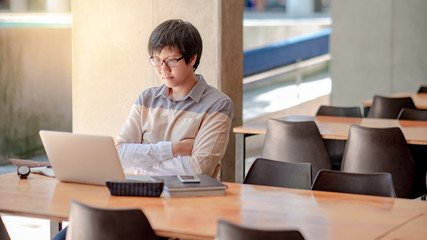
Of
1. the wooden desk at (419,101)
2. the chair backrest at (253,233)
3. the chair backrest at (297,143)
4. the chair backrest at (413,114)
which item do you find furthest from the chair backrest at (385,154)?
the chair backrest at (253,233)

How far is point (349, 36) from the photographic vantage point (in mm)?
10305

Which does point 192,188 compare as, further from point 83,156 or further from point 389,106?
point 389,106

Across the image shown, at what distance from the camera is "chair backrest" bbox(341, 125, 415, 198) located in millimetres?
4945

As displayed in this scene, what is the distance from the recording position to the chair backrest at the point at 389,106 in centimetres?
715

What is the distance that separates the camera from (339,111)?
260 inches

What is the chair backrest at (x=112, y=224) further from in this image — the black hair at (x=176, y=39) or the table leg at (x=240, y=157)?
the table leg at (x=240, y=157)

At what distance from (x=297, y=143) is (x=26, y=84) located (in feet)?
7.77

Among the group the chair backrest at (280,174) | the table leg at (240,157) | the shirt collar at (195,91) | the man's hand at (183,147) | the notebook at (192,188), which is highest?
the shirt collar at (195,91)

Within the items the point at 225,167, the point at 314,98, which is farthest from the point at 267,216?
the point at 314,98

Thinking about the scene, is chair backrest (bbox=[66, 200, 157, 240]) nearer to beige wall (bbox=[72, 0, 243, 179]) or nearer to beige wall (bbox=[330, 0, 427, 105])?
beige wall (bbox=[72, 0, 243, 179])

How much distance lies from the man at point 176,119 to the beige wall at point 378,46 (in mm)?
6846

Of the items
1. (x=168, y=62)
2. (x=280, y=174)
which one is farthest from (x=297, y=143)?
(x=168, y=62)

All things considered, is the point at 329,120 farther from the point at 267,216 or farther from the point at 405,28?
the point at 405,28

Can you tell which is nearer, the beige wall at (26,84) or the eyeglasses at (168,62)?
the eyeglasses at (168,62)
